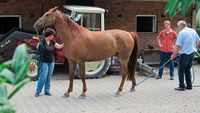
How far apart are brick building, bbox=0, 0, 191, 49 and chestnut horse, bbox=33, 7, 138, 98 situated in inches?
192

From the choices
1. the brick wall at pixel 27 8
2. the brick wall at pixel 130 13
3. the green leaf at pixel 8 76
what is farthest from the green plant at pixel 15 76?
the brick wall at pixel 130 13

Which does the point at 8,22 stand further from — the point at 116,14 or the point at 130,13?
Result: the point at 130,13

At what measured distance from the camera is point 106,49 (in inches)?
375

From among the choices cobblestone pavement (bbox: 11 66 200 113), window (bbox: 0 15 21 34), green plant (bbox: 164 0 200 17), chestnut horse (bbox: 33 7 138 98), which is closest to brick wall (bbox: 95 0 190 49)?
window (bbox: 0 15 21 34)

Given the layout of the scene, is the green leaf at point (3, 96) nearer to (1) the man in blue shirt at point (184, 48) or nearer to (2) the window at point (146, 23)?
(1) the man in blue shirt at point (184, 48)

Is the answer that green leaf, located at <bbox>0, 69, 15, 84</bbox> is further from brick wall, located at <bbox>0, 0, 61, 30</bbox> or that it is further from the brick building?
brick wall, located at <bbox>0, 0, 61, 30</bbox>

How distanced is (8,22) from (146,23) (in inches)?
222

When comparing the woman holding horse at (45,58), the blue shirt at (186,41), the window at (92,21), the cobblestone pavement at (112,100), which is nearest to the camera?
the cobblestone pavement at (112,100)

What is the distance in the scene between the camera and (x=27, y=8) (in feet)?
46.6

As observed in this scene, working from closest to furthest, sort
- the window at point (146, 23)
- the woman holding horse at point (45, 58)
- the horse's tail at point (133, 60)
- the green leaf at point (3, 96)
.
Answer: the green leaf at point (3, 96)
the woman holding horse at point (45, 58)
the horse's tail at point (133, 60)
the window at point (146, 23)

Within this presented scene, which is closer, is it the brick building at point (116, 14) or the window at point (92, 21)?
the window at point (92, 21)

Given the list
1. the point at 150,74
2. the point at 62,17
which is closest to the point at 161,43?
the point at 150,74

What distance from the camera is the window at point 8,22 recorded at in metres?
14.1

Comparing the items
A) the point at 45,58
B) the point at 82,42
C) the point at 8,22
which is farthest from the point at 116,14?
the point at 45,58
